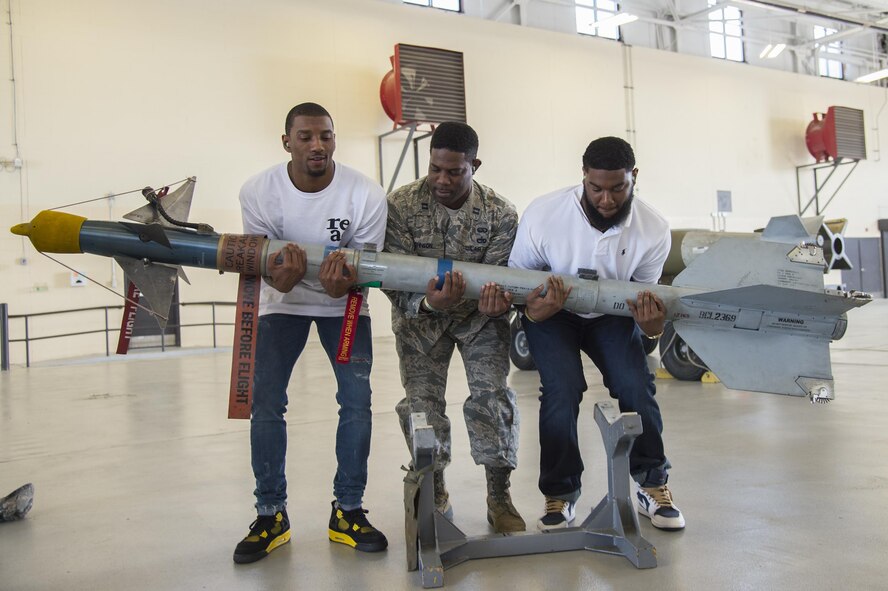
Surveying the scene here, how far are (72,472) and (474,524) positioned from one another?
2.26 m

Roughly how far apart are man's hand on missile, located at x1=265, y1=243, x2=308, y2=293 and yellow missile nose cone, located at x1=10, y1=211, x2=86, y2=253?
810 millimetres

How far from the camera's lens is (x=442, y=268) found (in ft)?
9.01

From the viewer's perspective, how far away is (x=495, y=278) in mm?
2725

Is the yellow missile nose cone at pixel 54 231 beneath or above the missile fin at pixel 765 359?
above

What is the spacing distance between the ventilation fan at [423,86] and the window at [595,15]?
12.8 feet

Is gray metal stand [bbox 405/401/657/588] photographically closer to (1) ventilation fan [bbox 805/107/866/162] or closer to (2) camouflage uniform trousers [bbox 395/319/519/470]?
(2) camouflage uniform trousers [bbox 395/319/519/470]

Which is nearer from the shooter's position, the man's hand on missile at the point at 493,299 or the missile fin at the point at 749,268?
the man's hand on missile at the point at 493,299

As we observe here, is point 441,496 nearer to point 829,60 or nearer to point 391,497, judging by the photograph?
point 391,497

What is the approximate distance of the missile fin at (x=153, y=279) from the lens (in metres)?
2.83

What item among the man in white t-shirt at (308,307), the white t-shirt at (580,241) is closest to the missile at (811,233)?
the white t-shirt at (580,241)

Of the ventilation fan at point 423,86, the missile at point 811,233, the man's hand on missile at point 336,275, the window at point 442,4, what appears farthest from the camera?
the window at point 442,4

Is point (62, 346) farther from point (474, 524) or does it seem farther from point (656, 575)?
point (656, 575)

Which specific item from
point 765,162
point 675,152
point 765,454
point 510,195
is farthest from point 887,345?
point 765,162

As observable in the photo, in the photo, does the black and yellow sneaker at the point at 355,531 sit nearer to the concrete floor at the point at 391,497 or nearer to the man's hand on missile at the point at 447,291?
the concrete floor at the point at 391,497
